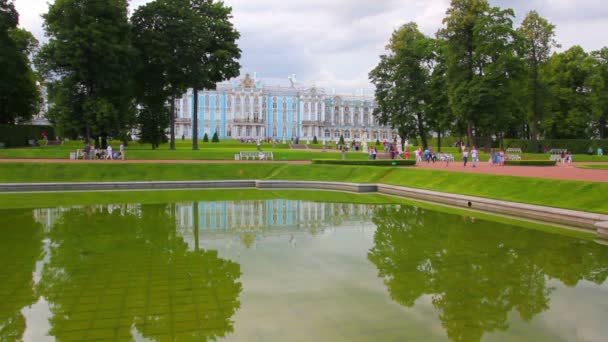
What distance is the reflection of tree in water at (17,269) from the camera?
18.3ft

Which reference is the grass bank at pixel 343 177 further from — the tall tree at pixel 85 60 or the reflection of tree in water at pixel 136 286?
the reflection of tree in water at pixel 136 286

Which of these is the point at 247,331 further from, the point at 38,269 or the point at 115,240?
the point at 115,240

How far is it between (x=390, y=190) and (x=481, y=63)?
22.2 meters

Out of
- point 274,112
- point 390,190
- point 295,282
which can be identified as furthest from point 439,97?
point 274,112

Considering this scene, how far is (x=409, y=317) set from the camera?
19.1 ft

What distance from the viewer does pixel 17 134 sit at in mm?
39094

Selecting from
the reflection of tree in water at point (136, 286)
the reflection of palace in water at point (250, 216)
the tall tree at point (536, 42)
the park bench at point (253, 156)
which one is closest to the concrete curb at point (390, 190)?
the reflection of palace in water at point (250, 216)

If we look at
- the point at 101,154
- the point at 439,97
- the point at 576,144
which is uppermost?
the point at 439,97

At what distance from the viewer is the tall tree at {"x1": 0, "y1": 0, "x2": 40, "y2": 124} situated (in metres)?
35.6

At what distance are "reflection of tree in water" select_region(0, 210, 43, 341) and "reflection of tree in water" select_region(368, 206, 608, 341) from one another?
15.5 ft

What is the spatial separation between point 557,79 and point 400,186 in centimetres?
3575

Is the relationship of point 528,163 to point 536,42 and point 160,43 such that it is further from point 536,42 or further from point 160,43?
point 160,43

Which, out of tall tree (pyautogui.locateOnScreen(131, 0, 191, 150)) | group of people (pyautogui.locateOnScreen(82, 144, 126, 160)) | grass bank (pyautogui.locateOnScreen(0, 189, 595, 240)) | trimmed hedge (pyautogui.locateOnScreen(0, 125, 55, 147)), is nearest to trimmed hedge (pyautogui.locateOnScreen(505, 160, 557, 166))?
grass bank (pyautogui.locateOnScreen(0, 189, 595, 240))

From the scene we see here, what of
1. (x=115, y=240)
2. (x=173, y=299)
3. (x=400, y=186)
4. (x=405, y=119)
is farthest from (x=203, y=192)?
(x=405, y=119)
